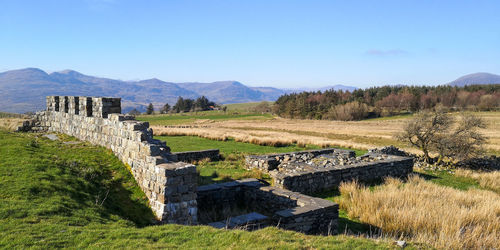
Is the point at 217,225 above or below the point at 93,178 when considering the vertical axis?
below

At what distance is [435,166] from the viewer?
2034 centimetres

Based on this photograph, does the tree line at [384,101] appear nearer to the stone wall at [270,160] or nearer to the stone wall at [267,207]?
the stone wall at [270,160]

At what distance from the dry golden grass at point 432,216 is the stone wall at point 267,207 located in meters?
1.59

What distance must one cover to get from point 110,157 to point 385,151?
18.0 meters

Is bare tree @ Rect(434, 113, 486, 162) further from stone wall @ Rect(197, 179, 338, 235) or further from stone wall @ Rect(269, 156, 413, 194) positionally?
stone wall @ Rect(197, 179, 338, 235)

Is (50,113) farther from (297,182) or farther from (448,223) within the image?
(448,223)

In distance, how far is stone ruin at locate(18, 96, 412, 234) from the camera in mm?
7887

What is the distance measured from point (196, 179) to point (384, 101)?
87129 mm

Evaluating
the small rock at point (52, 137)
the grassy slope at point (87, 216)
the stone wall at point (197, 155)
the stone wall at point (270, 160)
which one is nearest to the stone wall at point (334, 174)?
the stone wall at point (270, 160)

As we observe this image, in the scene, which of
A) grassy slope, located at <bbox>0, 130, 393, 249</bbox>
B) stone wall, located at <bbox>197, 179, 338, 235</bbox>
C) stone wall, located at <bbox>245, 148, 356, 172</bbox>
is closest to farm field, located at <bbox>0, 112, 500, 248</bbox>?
grassy slope, located at <bbox>0, 130, 393, 249</bbox>

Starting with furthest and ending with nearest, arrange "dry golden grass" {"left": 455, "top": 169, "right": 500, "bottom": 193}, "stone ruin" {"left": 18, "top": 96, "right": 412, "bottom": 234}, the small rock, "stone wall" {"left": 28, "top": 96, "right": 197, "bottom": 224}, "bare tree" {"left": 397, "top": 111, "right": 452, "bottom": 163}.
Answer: "bare tree" {"left": 397, "top": 111, "right": 452, "bottom": 163}
"dry golden grass" {"left": 455, "top": 169, "right": 500, "bottom": 193}
the small rock
"stone ruin" {"left": 18, "top": 96, "right": 412, "bottom": 234}
"stone wall" {"left": 28, "top": 96, "right": 197, "bottom": 224}

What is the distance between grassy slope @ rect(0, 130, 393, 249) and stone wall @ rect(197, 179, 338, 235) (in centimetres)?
141

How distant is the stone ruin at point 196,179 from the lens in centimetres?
789

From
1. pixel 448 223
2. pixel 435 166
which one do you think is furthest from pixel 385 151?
pixel 448 223
